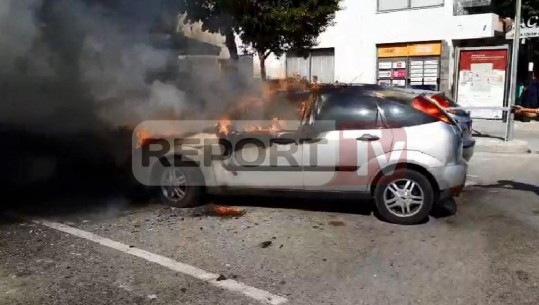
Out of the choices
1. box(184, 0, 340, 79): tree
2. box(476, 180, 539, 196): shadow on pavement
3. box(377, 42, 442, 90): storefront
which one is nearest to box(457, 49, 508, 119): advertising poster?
box(377, 42, 442, 90): storefront

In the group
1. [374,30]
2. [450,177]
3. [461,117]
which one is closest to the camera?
[450,177]

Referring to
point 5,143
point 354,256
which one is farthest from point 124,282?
point 5,143

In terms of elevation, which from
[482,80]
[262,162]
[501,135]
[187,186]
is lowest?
[501,135]

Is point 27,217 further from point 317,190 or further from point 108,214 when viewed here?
point 317,190

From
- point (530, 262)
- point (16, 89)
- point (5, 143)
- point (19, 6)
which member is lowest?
point (530, 262)

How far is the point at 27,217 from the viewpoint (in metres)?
5.60

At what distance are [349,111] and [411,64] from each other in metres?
14.0

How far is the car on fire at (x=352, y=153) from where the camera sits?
5.32m

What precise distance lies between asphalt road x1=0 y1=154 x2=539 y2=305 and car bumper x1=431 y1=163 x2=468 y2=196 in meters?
0.38

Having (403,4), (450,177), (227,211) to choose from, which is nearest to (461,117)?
(450,177)

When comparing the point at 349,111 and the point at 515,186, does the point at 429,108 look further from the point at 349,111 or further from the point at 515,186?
the point at 515,186

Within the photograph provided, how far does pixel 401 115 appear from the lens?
5395 millimetres

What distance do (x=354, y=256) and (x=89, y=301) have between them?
219cm

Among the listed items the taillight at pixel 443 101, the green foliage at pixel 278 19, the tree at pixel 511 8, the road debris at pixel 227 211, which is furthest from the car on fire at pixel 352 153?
the tree at pixel 511 8
